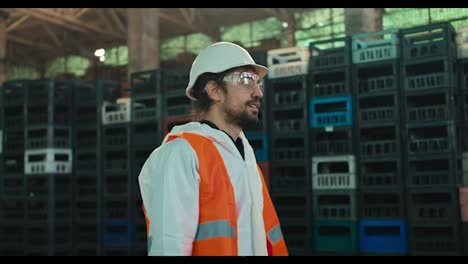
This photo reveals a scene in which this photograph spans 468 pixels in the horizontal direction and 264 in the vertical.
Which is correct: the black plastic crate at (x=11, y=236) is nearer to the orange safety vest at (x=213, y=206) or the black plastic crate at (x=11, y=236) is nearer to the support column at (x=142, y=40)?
the support column at (x=142, y=40)

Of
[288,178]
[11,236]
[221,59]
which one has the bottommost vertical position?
[11,236]

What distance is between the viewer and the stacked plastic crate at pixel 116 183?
7984 mm

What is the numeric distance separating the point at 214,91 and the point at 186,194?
53 cm

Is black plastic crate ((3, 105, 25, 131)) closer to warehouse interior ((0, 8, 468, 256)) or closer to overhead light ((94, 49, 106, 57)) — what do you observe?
warehouse interior ((0, 8, 468, 256))

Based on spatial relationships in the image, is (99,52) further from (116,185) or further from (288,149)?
(288,149)

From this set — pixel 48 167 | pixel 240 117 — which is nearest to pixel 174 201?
pixel 240 117

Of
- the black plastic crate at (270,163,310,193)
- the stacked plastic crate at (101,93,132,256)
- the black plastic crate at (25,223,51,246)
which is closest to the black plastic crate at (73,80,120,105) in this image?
the stacked plastic crate at (101,93,132,256)

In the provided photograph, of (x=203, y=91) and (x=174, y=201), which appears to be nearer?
(x=174, y=201)

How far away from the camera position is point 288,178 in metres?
6.91

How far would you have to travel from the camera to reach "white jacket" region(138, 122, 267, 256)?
2.08 metres

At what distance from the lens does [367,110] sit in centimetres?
642
